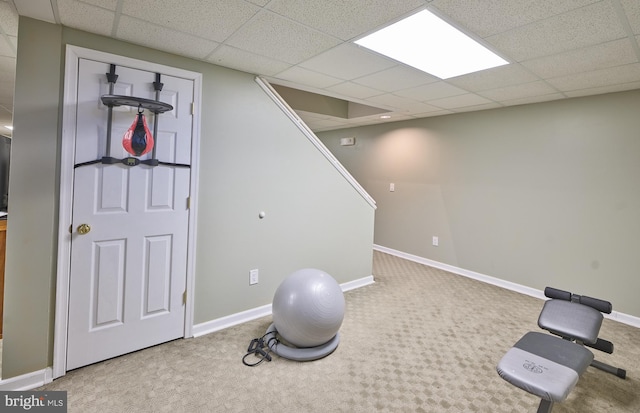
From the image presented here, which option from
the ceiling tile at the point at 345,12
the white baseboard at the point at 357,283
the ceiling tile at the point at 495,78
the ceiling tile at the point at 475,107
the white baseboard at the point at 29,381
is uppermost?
the ceiling tile at the point at 475,107

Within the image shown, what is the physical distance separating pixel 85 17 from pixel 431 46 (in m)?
2.18

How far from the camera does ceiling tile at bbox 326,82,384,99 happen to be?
321cm

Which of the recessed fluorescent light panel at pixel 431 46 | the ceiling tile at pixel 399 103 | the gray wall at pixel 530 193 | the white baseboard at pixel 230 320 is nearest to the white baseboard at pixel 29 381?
the white baseboard at pixel 230 320

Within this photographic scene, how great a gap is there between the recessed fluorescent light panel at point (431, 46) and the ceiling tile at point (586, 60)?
0.30 m

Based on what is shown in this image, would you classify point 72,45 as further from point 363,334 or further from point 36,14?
point 363,334

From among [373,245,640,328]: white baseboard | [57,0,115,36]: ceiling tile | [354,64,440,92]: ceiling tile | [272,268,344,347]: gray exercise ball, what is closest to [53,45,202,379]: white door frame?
[57,0,115,36]: ceiling tile

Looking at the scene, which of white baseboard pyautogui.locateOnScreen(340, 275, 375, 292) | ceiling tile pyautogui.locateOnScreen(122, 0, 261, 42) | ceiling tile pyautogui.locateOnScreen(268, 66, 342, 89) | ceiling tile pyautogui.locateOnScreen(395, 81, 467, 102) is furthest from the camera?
white baseboard pyautogui.locateOnScreen(340, 275, 375, 292)

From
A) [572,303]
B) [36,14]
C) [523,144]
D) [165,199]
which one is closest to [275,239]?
[165,199]

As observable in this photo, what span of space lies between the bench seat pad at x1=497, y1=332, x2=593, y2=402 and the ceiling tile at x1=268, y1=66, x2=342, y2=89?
2.49m

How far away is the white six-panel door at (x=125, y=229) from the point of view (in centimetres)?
216

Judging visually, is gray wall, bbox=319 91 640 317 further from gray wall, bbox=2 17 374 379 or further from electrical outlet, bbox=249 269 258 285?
electrical outlet, bbox=249 269 258 285

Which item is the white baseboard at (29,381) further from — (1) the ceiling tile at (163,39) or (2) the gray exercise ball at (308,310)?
(1) the ceiling tile at (163,39)

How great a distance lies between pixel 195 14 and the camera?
184 cm

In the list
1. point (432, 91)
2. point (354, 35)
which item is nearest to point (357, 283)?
point (432, 91)
